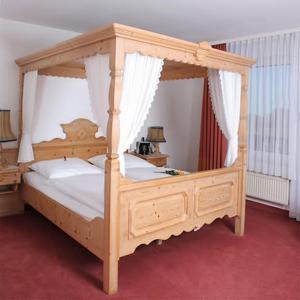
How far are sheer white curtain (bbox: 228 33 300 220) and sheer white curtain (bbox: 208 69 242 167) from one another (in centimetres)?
106

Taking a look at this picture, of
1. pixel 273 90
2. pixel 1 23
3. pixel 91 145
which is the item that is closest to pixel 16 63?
pixel 1 23

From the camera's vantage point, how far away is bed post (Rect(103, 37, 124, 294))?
232 cm

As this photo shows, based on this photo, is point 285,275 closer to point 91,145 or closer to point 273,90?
point 273,90

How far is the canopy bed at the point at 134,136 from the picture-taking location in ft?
7.88

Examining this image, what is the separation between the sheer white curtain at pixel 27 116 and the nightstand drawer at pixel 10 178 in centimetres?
21

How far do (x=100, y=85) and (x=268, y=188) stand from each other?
9.71 ft

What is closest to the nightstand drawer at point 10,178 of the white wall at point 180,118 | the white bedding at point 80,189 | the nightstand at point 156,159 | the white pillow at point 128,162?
the white bedding at point 80,189

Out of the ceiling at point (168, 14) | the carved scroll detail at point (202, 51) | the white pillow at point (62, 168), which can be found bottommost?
the white pillow at point (62, 168)

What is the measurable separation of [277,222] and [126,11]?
119 inches

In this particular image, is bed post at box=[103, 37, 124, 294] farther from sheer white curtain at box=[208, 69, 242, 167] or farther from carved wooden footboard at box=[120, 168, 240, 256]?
sheer white curtain at box=[208, 69, 242, 167]

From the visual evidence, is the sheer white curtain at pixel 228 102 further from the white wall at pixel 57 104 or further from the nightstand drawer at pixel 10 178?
the nightstand drawer at pixel 10 178

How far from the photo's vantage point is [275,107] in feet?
14.2

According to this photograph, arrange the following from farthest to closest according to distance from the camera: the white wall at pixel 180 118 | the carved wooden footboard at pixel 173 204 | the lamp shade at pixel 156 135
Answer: the white wall at pixel 180 118 → the lamp shade at pixel 156 135 → the carved wooden footboard at pixel 173 204

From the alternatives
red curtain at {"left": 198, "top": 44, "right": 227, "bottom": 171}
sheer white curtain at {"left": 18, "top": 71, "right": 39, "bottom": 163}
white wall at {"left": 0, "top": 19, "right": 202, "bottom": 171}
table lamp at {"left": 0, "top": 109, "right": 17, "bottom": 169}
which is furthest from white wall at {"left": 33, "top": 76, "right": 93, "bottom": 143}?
red curtain at {"left": 198, "top": 44, "right": 227, "bottom": 171}
